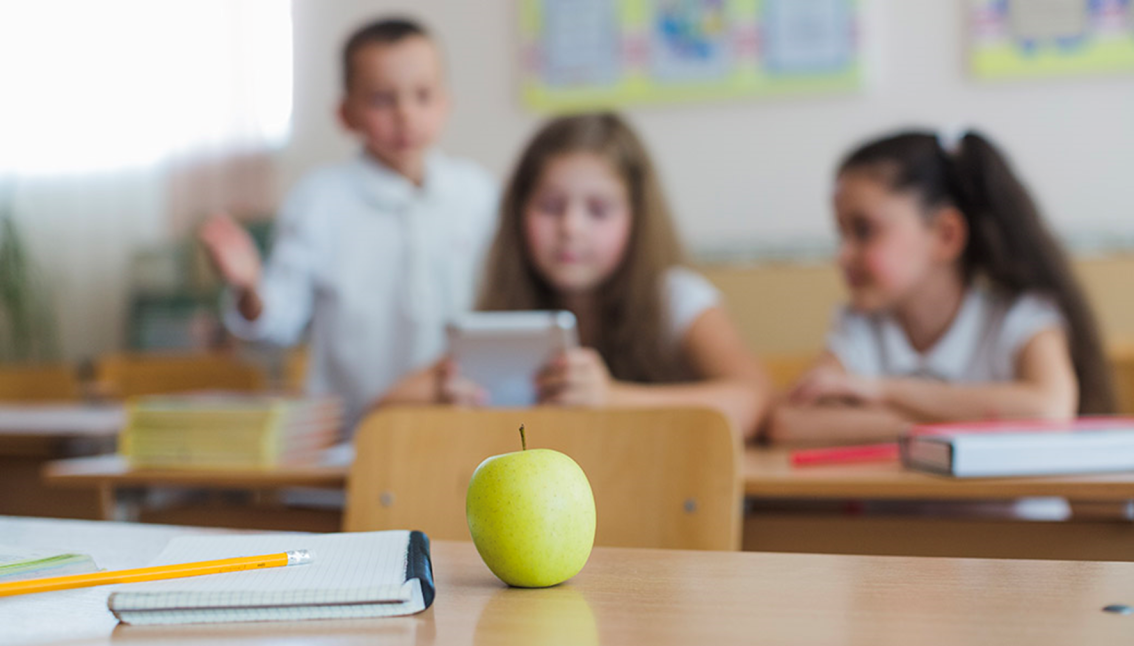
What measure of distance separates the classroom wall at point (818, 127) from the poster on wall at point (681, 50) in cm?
6

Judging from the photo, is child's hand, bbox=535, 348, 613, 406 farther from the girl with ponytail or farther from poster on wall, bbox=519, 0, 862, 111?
poster on wall, bbox=519, 0, 862, 111

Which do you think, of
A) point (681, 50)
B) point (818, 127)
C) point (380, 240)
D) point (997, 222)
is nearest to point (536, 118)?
point (681, 50)

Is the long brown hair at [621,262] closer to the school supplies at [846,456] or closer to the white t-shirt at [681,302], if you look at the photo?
the white t-shirt at [681,302]

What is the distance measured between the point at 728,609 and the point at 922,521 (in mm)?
918

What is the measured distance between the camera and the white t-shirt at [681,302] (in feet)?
6.52

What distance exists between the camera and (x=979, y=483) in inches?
48.3

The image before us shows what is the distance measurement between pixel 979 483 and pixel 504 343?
0.71 meters

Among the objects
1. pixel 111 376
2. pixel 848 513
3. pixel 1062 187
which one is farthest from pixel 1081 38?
pixel 111 376

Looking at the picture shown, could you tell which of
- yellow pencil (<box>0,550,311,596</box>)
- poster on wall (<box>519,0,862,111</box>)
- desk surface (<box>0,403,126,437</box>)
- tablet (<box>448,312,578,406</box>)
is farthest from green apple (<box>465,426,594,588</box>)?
poster on wall (<box>519,0,862,111</box>)

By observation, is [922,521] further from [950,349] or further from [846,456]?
[950,349]

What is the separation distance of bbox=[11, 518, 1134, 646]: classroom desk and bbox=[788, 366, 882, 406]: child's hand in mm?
965

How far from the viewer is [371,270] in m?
2.48

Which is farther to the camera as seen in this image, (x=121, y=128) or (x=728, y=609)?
(x=121, y=128)

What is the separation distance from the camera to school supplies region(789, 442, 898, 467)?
1.42 metres
